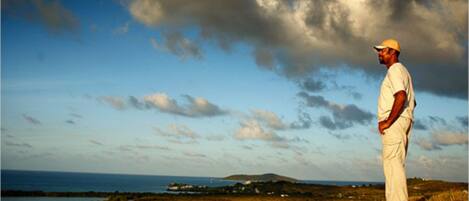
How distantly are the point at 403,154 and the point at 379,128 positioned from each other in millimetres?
514

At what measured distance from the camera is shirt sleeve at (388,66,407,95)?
6961mm

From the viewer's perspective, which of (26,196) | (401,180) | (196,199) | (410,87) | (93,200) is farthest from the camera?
(26,196)

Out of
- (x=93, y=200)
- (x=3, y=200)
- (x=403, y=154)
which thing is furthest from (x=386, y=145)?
(x=3, y=200)

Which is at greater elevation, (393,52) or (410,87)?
(393,52)

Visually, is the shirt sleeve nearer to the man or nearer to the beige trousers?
the man

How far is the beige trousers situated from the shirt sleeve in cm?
46

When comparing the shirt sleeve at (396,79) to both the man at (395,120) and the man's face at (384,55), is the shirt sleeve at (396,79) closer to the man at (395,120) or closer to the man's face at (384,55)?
the man at (395,120)

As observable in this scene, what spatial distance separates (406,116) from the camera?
7098 mm

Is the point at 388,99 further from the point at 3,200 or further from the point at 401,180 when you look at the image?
the point at 3,200

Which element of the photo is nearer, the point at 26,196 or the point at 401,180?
the point at 401,180

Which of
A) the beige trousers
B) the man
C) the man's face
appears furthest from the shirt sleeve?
the beige trousers

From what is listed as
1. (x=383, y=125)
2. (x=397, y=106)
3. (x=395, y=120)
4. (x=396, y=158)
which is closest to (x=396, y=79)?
(x=397, y=106)

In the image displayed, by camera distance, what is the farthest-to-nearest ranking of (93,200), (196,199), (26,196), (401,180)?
1. (26,196)
2. (93,200)
3. (196,199)
4. (401,180)

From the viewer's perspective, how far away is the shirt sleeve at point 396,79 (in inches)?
274
